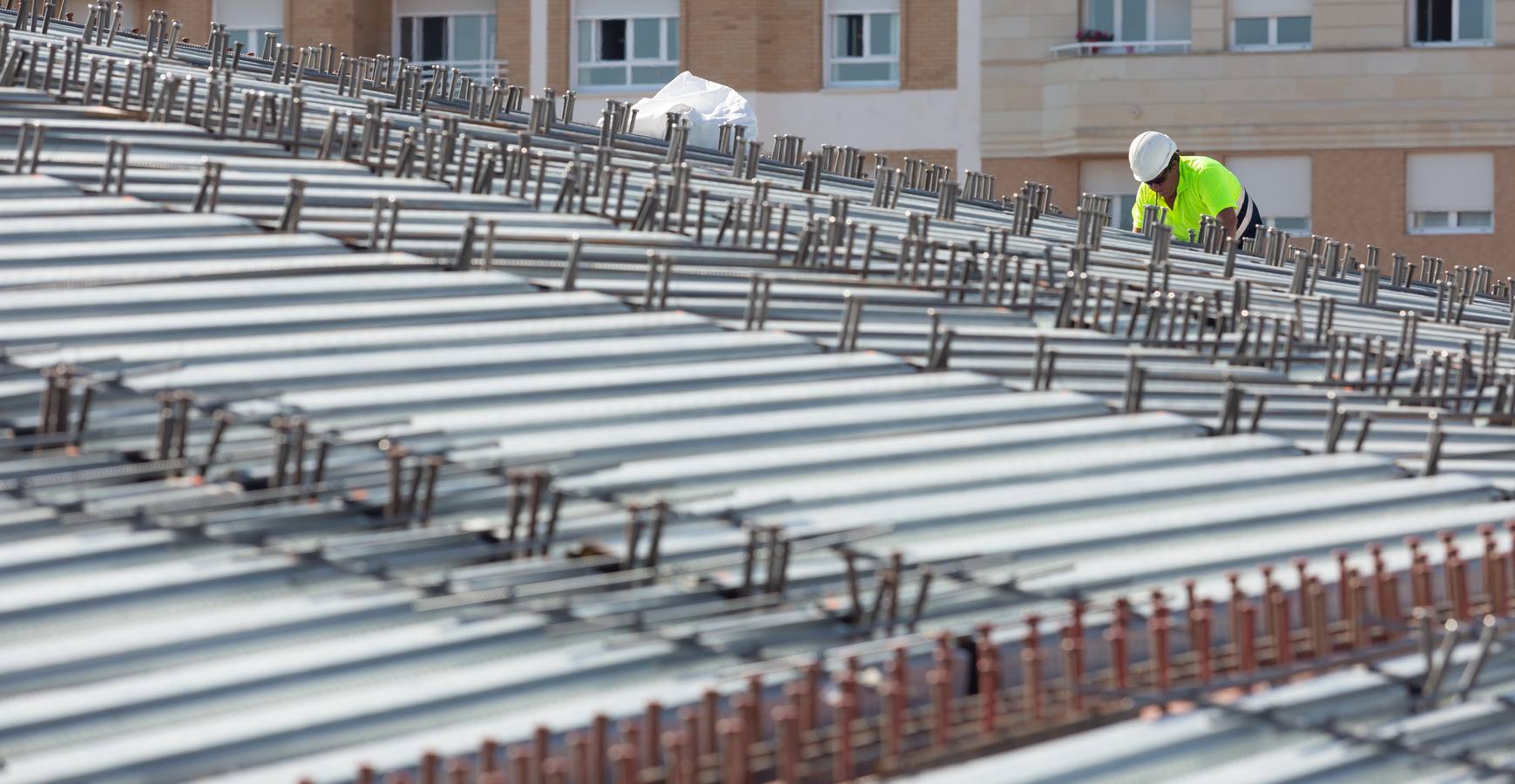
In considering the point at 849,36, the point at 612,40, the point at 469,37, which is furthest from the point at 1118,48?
the point at 469,37

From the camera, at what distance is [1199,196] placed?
47.0 ft

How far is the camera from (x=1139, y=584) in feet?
19.9

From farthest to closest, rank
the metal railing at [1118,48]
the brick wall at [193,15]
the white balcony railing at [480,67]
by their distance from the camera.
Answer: the brick wall at [193,15] < the white balcony railing at [480,67] < the metal railing at [1118,48]

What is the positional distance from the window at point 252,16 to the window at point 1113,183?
1364 cm

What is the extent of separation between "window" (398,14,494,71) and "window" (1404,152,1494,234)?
14.9 meters

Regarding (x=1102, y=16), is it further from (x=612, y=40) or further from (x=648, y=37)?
(x=612, y=40)

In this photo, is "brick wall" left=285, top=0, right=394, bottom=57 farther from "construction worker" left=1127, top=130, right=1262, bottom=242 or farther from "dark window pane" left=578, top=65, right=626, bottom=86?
"construction worker" left=1127, top=130, right=1262, bottom=242

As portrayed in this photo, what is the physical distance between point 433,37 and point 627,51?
385 cm

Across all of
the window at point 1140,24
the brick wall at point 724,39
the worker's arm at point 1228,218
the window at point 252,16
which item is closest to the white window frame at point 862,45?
the brick wall at point 724,39

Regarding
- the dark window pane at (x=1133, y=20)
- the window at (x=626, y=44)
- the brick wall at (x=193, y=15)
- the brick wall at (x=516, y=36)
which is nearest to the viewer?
the dark window pane at (x=1133, y=20)

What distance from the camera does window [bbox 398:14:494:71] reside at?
1389 inches

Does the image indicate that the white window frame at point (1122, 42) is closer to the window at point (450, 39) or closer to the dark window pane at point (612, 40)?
the dark window pane at point (612, 40)

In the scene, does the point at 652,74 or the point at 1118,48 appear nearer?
the point at 1118,48

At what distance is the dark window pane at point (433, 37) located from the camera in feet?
117
